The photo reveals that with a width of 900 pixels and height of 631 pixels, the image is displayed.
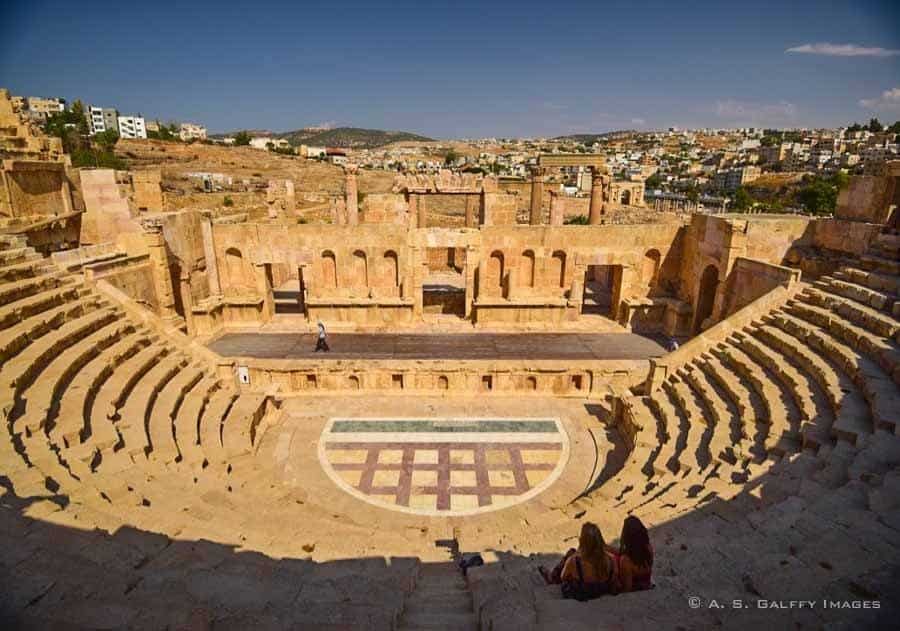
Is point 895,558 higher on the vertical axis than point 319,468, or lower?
higher

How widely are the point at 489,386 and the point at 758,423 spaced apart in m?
7.04

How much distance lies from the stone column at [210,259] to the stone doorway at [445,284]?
8.29 m

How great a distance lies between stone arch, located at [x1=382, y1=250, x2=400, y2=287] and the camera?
731 inches

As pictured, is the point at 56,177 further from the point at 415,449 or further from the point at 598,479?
the point at 598,479

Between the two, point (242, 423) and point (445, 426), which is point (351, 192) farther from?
point (445, 426)

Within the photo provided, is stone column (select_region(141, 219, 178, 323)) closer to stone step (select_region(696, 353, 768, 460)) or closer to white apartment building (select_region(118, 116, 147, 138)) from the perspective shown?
stone step (select_region(696, 353, 768, 460))

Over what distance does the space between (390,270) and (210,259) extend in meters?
7.09

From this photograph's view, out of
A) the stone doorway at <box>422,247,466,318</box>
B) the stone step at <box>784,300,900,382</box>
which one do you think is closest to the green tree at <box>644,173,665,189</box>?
the stone doorway at <box>422,247,466,318</box>

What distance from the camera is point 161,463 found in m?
8.60

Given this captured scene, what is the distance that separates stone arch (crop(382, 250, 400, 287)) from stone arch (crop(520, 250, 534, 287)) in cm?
510

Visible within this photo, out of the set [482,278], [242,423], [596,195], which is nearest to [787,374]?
[482,278]

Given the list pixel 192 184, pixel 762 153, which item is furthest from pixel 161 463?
pixel 762 153

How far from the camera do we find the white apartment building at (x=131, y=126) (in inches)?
5295

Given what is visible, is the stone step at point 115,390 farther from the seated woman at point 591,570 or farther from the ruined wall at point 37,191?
the ruined wall at point 37,191
